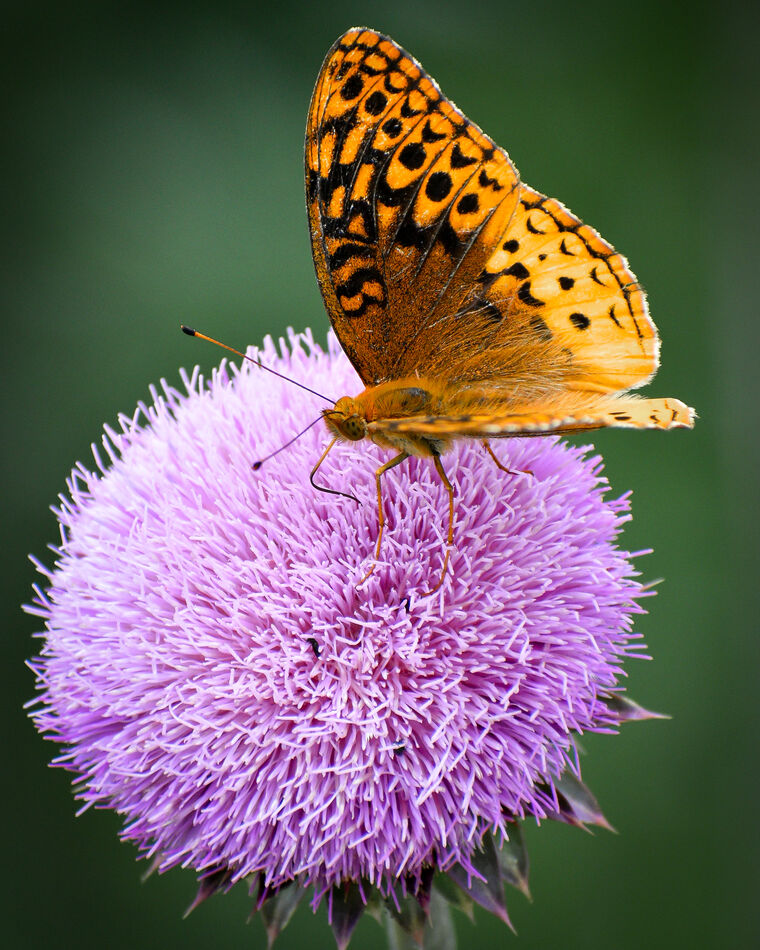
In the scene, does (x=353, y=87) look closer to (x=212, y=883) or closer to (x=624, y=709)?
(x=624, y=709)

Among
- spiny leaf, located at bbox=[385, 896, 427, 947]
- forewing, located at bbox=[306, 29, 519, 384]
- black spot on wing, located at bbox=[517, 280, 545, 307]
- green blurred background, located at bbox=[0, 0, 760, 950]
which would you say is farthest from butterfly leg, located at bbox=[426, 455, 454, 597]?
green blurred background, located at bbox=[0, 0, 760, 950]

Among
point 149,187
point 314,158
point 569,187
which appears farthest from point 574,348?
point 149,187

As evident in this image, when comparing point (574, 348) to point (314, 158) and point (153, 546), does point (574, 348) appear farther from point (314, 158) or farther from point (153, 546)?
point (153, 546)

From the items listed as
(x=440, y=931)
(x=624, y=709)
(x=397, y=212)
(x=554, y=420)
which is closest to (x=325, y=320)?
(x=397, y=212)

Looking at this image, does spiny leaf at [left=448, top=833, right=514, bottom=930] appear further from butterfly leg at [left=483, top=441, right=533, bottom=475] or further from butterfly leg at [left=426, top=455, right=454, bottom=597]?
butterfly leg at [left=483, top=441, right=533, bottom=475]

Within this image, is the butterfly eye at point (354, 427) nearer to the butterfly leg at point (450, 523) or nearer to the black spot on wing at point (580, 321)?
the butterfly leg at point (450, 523)

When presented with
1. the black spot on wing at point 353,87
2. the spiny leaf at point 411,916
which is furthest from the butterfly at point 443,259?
the spiny leaf at point 411,916
